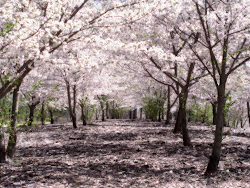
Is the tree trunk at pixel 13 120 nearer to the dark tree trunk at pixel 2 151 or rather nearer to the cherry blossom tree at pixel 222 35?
the dark tree trunk at pixel 2 151

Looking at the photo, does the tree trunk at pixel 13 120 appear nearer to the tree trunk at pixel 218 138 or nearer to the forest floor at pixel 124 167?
the forest floor at pixel 124 167

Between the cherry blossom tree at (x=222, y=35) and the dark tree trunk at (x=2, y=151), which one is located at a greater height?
the cherry blossom tree at (x=222, y=35)

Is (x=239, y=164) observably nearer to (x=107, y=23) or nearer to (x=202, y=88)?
(x=107, y=23)

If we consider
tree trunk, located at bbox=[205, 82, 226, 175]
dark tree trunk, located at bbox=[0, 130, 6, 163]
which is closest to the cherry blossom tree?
tree trunk, located at bbox=[205, 82, 226, 175]

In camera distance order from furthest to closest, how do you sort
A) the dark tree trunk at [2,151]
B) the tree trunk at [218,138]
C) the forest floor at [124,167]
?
the dark tree trunk at [2,151] → the tree trunk at [218,138] → the forest floor at [124,167]

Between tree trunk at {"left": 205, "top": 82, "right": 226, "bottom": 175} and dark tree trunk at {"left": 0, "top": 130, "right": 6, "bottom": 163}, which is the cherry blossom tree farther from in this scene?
dark tree trunk at {"left": 0, "top": 130, "right": 6, "bottom": 163}

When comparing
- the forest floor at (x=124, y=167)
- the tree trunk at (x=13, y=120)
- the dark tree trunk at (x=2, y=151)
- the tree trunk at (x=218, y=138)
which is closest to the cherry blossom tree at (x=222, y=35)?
the tree trunk at (x=218, y=138)

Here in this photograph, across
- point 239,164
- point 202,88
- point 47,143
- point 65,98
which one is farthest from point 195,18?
point 65,98

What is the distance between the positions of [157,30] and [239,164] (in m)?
6.04

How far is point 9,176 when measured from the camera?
518 cm

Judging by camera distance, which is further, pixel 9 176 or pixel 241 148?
pixel 241 148

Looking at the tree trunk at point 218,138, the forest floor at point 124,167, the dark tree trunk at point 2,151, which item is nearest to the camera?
the forest floor at point 124,167

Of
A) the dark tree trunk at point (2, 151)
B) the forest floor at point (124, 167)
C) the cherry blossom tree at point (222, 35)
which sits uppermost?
the cherry blossom tree at point (222, 35)

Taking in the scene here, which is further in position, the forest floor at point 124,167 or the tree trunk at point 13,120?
the tree trunk at point 13,120
